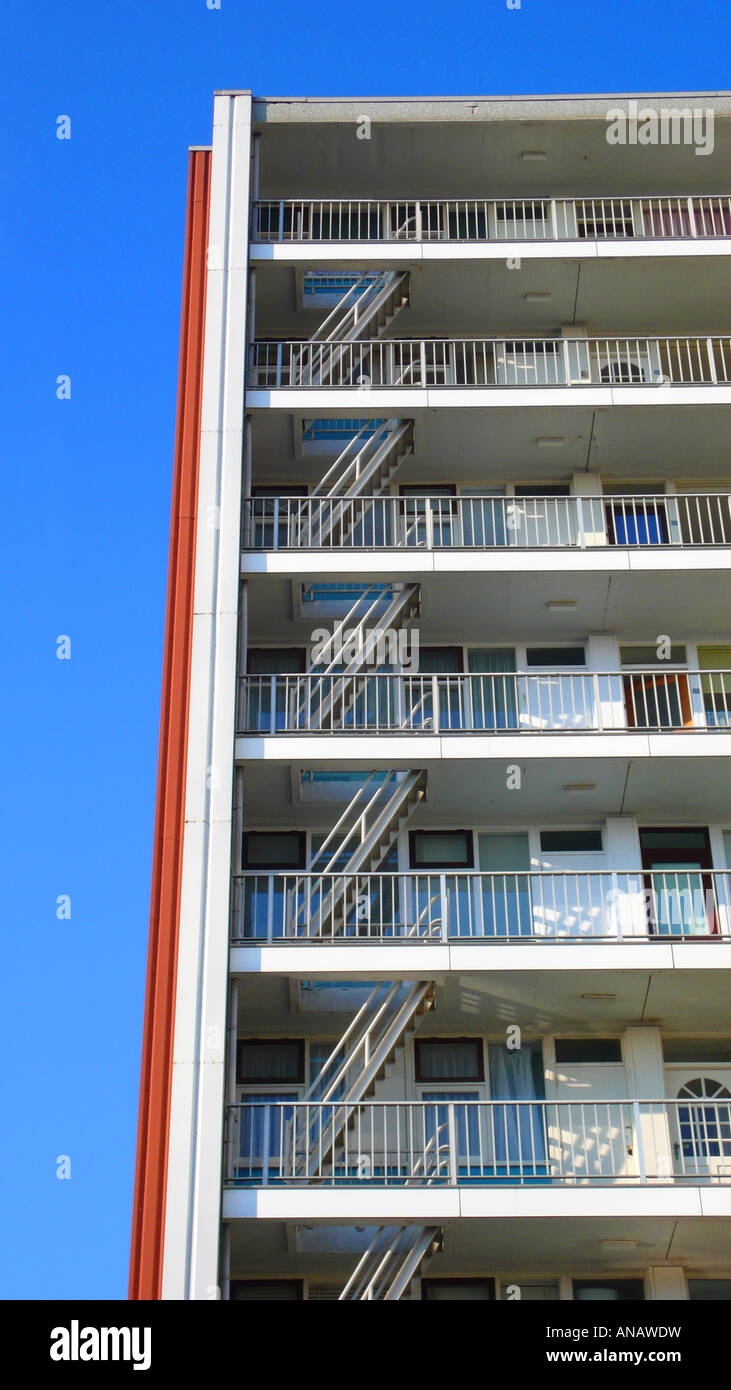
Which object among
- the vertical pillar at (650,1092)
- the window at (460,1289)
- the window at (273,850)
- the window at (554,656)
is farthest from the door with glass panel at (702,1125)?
the window at (554,656)

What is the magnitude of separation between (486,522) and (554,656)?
7.48 ft

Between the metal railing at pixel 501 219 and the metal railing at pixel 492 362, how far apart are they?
180 centimetres

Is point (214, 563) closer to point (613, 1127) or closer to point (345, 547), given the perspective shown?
point (345, 547)

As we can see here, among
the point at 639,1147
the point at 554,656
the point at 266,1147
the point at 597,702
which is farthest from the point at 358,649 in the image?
the point at 639,1147

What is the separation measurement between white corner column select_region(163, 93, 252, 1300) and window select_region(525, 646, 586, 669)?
498 cm

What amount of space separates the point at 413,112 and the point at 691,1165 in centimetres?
1667

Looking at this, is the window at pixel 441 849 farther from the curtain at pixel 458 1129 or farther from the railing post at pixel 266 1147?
Answer: the railing post at pixel 266 1147

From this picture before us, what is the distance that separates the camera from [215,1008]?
20.0 metres

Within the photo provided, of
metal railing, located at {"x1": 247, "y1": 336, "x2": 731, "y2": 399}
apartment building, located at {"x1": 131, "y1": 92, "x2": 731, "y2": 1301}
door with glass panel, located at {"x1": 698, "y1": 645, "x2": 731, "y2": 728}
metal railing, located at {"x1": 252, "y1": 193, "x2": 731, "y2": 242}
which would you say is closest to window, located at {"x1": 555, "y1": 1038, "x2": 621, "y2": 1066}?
apartment building, located at {"x1": 131, "y1": 92, "x2": 731, "y2": 1301}

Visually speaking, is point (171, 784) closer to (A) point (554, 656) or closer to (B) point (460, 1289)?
(A) point (554, 656)

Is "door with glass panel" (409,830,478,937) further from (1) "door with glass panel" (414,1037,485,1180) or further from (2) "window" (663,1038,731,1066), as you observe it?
(2) "window" (663,1038,731,1066)

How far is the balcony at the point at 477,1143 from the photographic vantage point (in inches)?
768

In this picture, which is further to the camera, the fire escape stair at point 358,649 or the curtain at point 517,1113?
the fire escape stair at point 358,649

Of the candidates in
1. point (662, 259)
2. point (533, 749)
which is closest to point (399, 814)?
point (533, 749)
